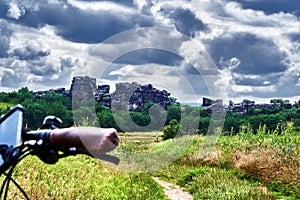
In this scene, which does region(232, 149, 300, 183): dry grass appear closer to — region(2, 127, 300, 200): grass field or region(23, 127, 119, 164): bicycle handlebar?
region(2, 127, 300, 200): grass field

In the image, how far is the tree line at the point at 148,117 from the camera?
17.2 m

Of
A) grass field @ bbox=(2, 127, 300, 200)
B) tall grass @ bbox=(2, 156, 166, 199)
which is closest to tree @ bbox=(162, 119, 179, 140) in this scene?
grass field @ bbox=(2, 127, 300, 200)

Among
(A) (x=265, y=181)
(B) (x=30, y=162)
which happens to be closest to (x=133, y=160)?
(A) (x=265, y=181)

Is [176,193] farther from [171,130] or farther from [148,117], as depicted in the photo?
[171,130]

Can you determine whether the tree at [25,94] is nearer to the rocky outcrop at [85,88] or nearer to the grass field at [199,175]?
the rocky outcrop at [85,88]

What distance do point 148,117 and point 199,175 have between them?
9453 mm

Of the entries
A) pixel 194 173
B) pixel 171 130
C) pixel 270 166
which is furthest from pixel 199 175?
pixel 171 130

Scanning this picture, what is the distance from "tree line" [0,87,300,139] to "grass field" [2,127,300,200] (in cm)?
141

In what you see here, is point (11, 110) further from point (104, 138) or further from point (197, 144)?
point (197, 144)

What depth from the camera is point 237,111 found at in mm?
48812

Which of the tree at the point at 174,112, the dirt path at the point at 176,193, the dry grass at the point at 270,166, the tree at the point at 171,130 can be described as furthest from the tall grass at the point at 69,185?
the tree at the point at 171,130

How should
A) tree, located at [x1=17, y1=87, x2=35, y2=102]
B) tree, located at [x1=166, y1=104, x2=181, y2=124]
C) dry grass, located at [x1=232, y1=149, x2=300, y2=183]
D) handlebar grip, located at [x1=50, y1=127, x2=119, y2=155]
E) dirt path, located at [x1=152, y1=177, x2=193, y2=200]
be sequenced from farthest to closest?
tree, located at [x1=17, y1=87, x2=35, y2=102] < tree, located at [x1=166, y1=104, x2=181, y2=124] < dry grass, located at [x1=232, y1=149, x2=300, y2=183] < dirt path, located at [x1=152, y1=177, x2=193, y2=200] < handlebar grip, located at [x1=50, y1=127, x2=119, y2=155]

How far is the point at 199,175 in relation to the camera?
11.5 metres

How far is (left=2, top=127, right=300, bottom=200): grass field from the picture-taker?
618 centimetres
